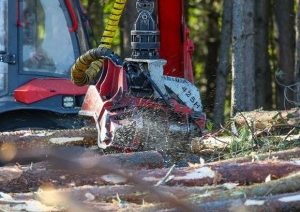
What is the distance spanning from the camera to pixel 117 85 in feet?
27.8

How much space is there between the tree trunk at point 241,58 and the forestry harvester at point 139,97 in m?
2.91

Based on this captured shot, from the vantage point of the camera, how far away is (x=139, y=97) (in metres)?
8.38

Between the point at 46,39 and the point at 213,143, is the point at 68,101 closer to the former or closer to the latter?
the point at 46,39

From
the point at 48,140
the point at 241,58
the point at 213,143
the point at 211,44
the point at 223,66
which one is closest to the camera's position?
the point at 213,143

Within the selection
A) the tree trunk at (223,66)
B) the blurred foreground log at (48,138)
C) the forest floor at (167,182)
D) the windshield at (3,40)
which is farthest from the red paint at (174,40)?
the tree trunk at (223,66)

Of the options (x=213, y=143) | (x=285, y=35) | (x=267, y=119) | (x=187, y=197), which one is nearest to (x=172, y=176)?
(x=187, y=197)

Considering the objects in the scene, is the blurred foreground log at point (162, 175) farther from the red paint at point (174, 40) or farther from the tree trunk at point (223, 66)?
the tree trunk at point (223, 66)

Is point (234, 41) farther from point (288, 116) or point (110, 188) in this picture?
point (110, 188)

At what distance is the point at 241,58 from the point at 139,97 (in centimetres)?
404

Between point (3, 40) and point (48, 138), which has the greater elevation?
point (3, 40)

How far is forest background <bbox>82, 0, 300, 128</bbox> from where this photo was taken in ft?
40.4

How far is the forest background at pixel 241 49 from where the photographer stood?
12.3 m

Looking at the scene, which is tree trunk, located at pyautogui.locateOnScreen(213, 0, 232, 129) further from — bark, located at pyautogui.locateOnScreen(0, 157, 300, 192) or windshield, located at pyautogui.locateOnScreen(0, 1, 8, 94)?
bark, located at pyautogui.locateOnScreen(0, 157, 300, 192)

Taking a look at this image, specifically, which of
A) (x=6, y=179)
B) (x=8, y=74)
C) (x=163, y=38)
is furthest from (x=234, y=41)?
(x=6, y=179)
